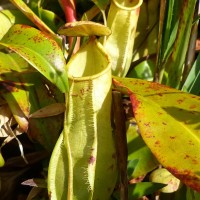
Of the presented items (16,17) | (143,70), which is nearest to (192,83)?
(143,70)

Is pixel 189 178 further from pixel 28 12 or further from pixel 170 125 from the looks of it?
pixel 28 12

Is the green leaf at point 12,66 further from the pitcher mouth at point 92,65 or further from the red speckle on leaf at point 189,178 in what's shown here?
the red speckle on leaf at point 189,178

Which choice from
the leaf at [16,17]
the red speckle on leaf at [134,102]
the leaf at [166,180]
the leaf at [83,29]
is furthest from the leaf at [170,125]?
the leaf at [16,17]

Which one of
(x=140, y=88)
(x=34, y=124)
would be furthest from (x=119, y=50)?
(x=34, y=124)

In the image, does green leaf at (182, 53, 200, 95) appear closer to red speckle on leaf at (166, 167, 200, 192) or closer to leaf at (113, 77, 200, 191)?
leaf at (113, 77, 200, 191)

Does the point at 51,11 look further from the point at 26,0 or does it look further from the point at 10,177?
the point at 10,177

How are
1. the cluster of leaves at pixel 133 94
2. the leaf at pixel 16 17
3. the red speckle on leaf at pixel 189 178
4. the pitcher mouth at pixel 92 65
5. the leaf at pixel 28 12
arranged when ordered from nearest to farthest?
the red speckle on leaf at pixel 189 178, the cluster of leaves at pixel 133 94, the pitcher mouth at pixel 92 65, the leaf at pixel 28 12, the leaf at pixel 16 17

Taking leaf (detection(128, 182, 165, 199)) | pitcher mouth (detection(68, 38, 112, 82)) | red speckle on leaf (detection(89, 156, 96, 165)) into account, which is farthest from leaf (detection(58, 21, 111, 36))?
leaf (detection(128, 182, 165, 199))
